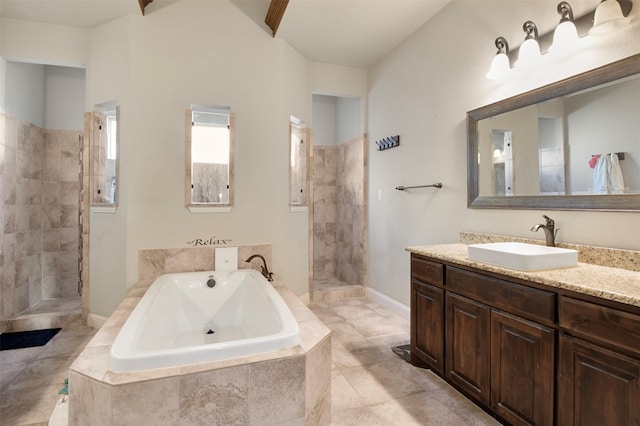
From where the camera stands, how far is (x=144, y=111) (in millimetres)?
2803

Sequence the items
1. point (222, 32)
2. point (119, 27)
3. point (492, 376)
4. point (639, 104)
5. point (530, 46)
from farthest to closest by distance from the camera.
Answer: point (222, 32)
point (119, 27)
point (530, 46)
point (492, 376)
point (639, 104)

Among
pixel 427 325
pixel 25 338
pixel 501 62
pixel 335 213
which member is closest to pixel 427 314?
pixel 427 325

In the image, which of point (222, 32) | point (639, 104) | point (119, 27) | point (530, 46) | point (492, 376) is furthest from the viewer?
point (222, 32)

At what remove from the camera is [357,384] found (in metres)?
2.02

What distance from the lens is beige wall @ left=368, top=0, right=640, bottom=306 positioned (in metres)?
1.65

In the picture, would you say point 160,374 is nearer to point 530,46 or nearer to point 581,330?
point 581,330

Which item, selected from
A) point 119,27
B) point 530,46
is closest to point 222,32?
point 119,27

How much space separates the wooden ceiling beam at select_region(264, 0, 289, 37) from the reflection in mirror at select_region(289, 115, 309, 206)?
2.77 ft

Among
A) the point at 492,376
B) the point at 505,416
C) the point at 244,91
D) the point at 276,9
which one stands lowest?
the point at 505,416

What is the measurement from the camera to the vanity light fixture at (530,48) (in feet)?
5.98

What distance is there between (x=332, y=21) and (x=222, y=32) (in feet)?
3.45

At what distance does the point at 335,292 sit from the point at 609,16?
3.17 meters

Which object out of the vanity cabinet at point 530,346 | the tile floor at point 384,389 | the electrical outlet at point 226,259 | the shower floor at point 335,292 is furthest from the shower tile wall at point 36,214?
the vanity cabinet at point 530,346

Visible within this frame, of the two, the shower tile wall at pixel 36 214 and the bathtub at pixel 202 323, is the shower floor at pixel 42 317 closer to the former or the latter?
the shower tile wall at pixel 36 214
